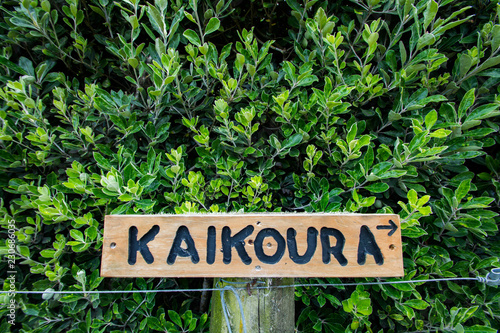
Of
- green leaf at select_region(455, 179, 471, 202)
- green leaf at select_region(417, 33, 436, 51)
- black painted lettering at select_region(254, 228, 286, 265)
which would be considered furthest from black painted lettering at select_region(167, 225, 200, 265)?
green leaf at select_region(417, 33, 436, 51)

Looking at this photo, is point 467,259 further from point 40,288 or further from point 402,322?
point 40,288

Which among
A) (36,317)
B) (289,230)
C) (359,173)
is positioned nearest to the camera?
(289,230)

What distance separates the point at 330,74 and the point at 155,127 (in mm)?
929

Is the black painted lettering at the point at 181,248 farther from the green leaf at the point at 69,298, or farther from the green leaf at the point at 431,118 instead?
the green leaf at the point at 431,118

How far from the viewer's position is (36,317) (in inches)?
62.4

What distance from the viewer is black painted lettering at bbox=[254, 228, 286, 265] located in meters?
0.98

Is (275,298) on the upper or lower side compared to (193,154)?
lower

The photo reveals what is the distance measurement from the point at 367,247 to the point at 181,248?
2.05 feet

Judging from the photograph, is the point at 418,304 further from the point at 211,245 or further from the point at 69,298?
the point at 69,298

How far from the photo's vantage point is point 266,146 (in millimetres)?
1477

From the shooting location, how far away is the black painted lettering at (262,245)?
3.21ft

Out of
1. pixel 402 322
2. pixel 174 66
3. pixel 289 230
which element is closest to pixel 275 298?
pixel 289 230

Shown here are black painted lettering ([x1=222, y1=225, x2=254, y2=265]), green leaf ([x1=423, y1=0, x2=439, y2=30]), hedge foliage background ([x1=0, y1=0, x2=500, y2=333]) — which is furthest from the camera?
hedge foliage background ([x1=0, y1=0, x2=500, y2=333])

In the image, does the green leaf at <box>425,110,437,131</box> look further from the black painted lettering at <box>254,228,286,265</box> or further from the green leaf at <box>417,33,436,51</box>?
the black painted lettering at <box>254,228,286,265</box>
